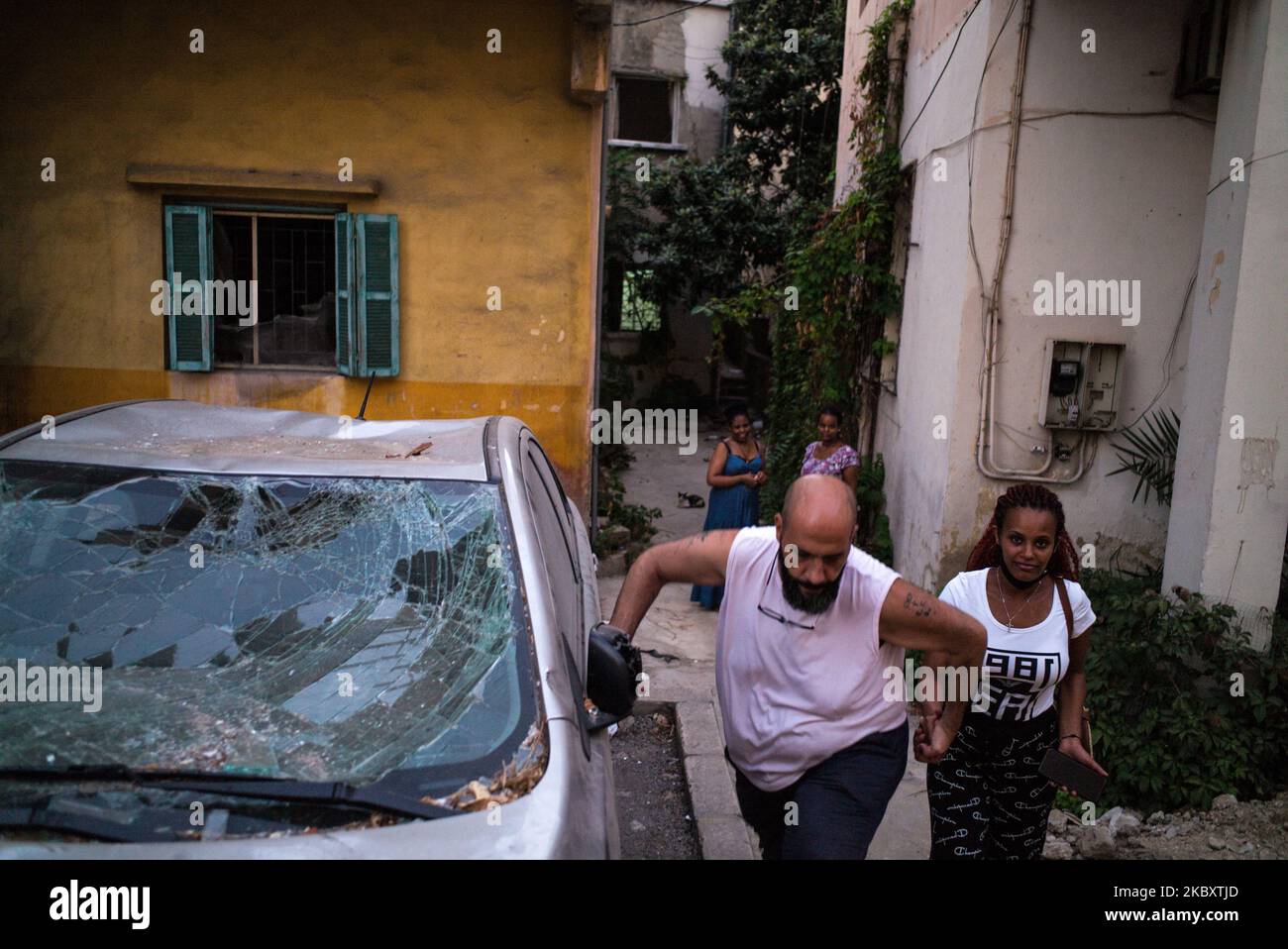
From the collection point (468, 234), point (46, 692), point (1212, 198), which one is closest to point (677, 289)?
point (468, 234)

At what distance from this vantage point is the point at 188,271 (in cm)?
731

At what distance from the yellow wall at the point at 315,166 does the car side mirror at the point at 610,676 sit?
5237 millimetres

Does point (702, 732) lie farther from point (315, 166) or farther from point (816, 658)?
point (315, 166)

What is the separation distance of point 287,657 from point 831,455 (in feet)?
17.5

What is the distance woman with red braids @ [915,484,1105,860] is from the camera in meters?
3.16

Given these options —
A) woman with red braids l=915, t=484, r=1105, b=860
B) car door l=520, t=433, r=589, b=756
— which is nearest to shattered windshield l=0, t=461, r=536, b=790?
car door l=520, t=433, r=589, b=756

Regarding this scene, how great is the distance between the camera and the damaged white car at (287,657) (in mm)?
1979

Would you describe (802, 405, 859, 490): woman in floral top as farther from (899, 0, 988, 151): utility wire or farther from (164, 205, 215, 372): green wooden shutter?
(164, 205, 215, 372): green wooden shutter

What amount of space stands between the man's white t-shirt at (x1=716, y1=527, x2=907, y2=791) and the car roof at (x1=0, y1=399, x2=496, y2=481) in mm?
869

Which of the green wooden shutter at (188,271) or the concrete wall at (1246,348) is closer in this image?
the concrete wall at (1246,348)

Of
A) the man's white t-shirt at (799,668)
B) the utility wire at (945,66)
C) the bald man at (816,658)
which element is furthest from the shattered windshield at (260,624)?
the utility wire at (945,66)
